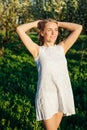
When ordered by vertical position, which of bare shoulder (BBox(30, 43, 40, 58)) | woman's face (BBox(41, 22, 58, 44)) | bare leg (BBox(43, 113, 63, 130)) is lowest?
bare leg (BBox(43, 113, 63, 130))

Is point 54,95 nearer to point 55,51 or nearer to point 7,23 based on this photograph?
point 55,51

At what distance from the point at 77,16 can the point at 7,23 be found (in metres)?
9.36

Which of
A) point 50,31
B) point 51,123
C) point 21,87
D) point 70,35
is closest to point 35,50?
point 50,31

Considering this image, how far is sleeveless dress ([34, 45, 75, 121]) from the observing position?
4.94 m

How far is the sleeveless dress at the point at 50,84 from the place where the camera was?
16.2 ft

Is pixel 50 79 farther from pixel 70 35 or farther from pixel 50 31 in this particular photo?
pixel 70 35

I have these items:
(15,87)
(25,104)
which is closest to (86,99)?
(25,104)

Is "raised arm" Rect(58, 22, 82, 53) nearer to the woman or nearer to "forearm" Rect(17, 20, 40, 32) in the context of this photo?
the woman

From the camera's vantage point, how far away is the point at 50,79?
4.96 meters

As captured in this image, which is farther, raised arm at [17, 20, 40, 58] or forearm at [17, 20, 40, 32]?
forearm at [17, 20, 40, 32]

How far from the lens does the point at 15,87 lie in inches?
551

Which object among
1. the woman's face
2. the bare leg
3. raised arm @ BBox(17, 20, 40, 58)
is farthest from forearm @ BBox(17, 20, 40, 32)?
the bare leg

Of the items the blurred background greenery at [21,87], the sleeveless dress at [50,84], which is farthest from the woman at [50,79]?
the blurred background greenery at [21,87]

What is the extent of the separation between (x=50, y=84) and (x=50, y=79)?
64 millimetres
